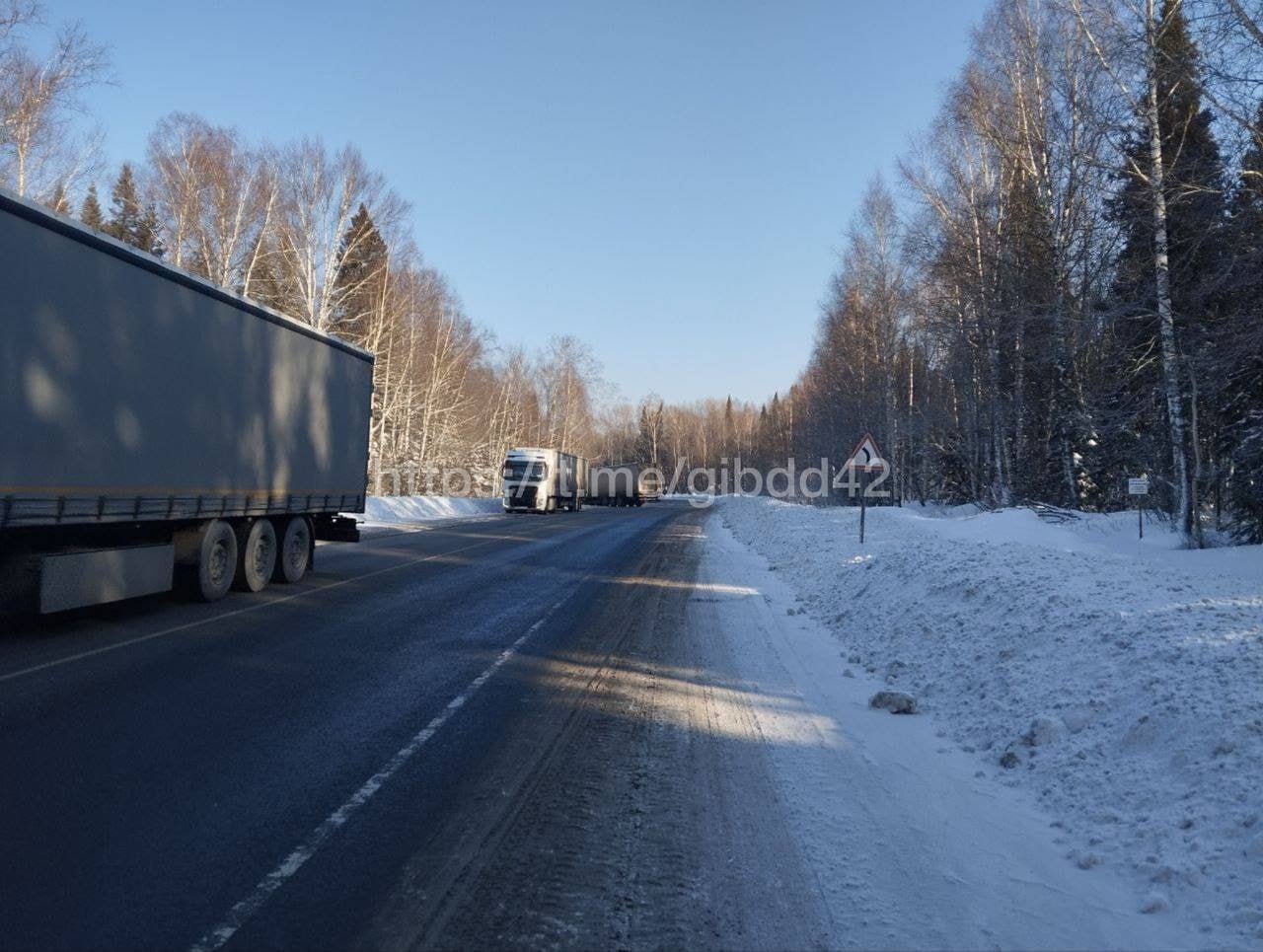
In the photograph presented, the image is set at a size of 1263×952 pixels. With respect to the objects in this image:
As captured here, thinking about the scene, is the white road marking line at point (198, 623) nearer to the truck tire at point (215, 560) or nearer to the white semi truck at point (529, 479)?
the truck tire at point (215, 560)

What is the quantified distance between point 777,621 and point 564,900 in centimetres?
838

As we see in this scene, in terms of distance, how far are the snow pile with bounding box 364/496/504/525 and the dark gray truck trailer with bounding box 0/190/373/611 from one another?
16260mm

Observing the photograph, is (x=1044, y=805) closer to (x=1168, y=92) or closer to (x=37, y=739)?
(x=37, y=739)

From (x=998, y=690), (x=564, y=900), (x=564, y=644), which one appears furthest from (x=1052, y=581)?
(x=564, y=900)

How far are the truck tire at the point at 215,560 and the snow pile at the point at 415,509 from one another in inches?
671

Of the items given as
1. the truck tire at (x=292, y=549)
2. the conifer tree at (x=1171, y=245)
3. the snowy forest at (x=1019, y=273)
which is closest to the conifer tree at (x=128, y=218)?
the snowy forest at (x=1019, y=273)

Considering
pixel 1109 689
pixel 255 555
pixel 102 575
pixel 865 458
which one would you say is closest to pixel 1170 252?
pixel 865 458

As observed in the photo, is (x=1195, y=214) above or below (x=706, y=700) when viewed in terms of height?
above

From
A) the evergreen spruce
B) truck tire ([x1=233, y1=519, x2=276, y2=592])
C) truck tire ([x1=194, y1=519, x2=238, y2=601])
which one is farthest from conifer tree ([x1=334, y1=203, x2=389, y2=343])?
the evergreen spruce

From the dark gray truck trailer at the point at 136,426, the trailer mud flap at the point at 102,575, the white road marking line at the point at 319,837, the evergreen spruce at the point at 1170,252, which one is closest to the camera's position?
the white road marking line at the point at 319,837

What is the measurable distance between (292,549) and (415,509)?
23107 millimetres

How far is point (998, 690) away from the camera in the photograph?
22.4ft

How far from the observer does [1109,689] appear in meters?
5.87

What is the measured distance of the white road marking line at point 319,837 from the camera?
3.31m
